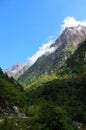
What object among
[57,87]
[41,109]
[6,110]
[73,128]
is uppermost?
[57,87]

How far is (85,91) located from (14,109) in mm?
72398

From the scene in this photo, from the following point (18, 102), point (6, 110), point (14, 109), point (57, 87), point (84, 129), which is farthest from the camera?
point (57, 87)

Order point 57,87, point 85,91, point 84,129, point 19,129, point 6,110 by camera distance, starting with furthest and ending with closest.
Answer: point 57,87 → point 85,91 → point 6,110 → point 84,129 → point 19,129

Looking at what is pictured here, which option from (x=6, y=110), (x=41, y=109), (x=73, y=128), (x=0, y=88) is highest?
(x=0, y=88)

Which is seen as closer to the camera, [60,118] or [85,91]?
[60,118]

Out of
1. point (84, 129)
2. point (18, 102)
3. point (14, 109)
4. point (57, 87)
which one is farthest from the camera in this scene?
point (57, 87)

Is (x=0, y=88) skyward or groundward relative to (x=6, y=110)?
skyward

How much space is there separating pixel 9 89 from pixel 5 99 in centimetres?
623

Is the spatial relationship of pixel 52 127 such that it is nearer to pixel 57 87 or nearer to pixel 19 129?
pixel 19 129

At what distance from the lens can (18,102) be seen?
52.8 metres

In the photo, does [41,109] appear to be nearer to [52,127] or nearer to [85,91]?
[52,127]

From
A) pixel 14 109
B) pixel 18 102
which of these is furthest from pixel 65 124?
pixel 18 102

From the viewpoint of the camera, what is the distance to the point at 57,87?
15275 centimetres

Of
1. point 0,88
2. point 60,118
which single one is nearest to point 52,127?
point 60,118
